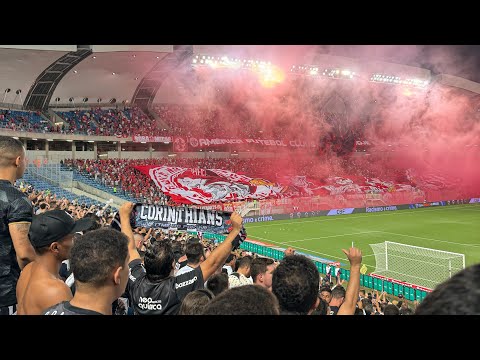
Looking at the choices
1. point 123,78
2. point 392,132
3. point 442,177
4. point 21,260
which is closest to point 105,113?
point 123,78

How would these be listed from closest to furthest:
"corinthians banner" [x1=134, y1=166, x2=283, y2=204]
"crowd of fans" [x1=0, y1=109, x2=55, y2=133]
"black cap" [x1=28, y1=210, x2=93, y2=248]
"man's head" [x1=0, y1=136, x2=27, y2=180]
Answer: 1. "black cap" [x1=28, y1=210, x2=93, y2=248]
2. "man's head" [x1=0, y1=136, x2=27, y2=180]
3. "crowd of fans" [x1=0, y1=109, x2=55, y2=133]
4. "corinthians banner" [x1=134, y1=166, x2=283, y2=204]

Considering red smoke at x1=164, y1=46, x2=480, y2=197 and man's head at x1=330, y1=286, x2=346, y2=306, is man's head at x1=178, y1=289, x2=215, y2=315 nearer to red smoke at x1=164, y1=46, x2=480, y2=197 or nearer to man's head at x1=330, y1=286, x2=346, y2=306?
man's head at x1=330, y1=286, x2=346, y2=306

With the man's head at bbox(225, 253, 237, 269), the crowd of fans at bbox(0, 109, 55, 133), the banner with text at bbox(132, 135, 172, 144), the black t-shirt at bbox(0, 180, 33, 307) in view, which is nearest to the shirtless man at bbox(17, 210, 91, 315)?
the black t-shirt at bbox(0, 180, 33, 307)

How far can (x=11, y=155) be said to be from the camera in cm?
365

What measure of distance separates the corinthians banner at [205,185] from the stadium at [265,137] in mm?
167

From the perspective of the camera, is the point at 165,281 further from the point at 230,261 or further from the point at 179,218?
the point at 230,261

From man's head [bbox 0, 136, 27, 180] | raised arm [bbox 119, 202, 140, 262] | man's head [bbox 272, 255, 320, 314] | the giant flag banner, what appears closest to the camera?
man's head [bbox 272, 255, 320, 314]

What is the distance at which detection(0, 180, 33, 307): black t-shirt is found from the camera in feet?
11.0

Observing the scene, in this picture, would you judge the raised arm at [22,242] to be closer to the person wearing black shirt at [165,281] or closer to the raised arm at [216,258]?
the person wearing black shirt at [165,281]

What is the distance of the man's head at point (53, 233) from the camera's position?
115 inches

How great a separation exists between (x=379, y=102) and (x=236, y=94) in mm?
15345

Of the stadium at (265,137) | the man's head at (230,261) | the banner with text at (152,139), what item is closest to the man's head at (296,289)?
the man's head at (230,261)
